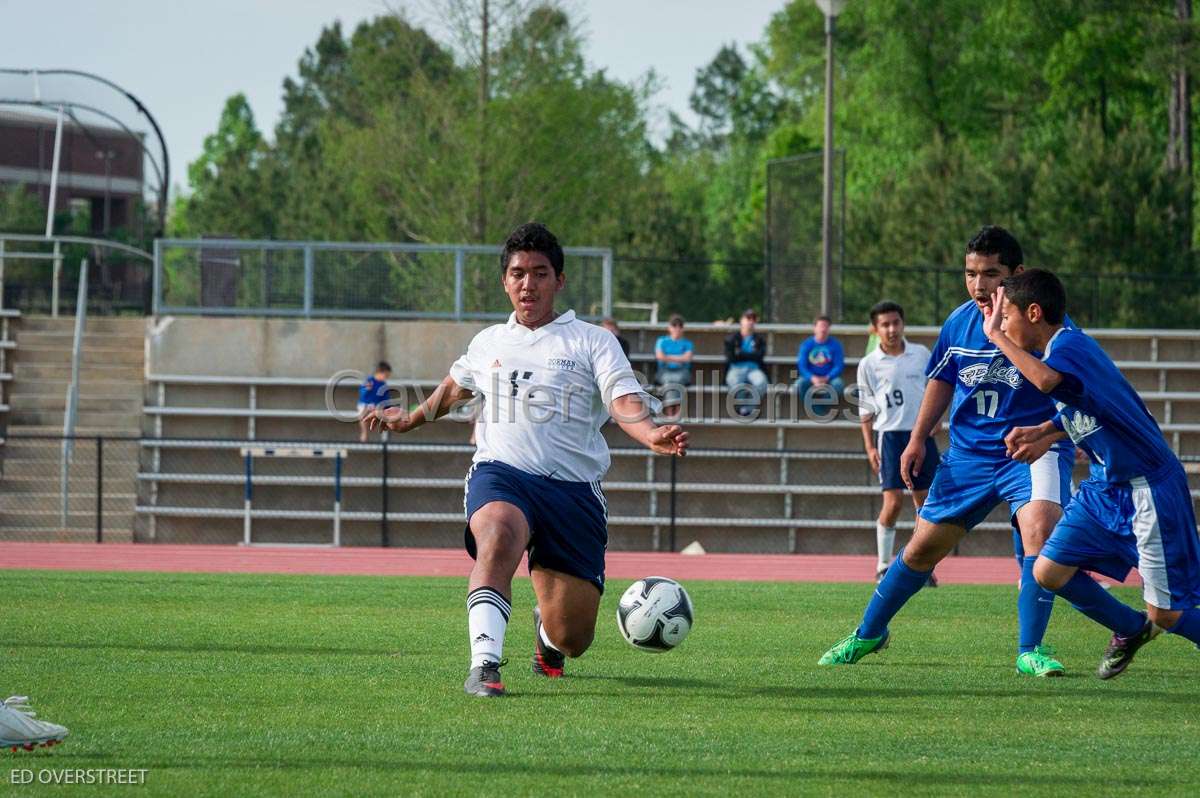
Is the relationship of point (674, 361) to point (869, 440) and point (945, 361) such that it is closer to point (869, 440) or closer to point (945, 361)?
point (869, 440)

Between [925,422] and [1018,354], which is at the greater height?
[1018,354]

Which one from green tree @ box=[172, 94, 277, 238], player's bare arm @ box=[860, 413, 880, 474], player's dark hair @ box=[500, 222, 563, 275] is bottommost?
player's bare arm @ box=[860, 413, 880, 474]

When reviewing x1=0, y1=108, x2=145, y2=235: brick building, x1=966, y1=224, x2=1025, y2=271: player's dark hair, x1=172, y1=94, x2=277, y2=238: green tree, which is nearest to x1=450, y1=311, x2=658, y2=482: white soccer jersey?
x1=966, y1=224, x2=1025, y2=271: player's dark hair

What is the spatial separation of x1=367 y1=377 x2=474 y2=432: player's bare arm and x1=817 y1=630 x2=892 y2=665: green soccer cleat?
2.39 meters

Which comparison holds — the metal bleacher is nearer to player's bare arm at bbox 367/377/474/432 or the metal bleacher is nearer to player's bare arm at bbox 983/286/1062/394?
player's bare arm at bbox 367/377/474/432

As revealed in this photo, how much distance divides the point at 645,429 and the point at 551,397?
27.8 inches

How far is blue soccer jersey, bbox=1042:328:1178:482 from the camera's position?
6391mm

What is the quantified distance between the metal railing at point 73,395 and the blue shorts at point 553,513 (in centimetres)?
1481

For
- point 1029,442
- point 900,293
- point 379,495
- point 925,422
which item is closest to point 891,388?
point 925,422

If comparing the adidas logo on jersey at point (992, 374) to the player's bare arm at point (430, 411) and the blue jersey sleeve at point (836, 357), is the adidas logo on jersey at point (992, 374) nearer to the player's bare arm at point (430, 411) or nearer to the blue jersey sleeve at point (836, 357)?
the player's bare arm at point (430, 411)

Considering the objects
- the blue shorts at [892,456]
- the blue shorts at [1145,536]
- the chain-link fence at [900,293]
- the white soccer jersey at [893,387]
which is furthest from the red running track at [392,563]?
the chain-link fence at [900,293]

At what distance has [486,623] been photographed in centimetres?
623

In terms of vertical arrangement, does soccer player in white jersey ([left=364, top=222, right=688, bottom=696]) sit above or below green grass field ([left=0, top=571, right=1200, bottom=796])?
above

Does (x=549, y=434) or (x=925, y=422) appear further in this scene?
(x=925, y=422)
